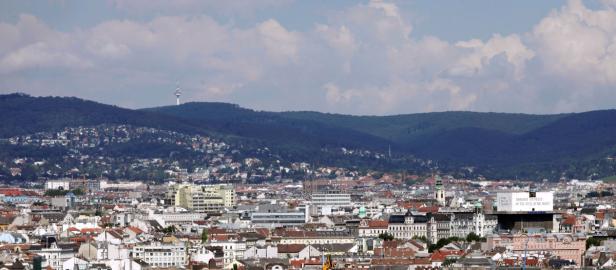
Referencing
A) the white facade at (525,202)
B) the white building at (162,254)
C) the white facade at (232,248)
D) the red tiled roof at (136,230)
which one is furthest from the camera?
the white facade at (525,202)

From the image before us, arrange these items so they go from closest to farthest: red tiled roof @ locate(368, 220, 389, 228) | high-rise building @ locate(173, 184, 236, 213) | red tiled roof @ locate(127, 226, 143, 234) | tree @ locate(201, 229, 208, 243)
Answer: tree @ locate(201, 229, 208, 243) < red tiled roof @ locate(127, 226, 143, 234) < red tiled roof @ locate(368, 220, 389, 228) < high-rise building @ locate(173, 184, 236, 213)

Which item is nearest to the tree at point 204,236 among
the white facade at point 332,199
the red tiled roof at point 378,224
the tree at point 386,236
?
the tree at point 386,236

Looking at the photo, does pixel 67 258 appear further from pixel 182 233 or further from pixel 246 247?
pixel 182 233

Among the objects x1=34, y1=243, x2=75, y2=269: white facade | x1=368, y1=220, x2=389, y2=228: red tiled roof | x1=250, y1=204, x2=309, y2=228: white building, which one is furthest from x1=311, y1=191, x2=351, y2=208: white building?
x1=34, y1=243, x2=75, y2=269: white facade

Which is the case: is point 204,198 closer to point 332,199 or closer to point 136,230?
point 332,199

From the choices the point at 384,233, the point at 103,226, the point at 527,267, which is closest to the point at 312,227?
the point at 384,233

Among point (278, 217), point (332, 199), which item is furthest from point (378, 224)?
point (332, 199)

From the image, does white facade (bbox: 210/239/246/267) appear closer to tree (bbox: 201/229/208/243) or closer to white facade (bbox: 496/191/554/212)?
tree (bbox: 201/229/208/243)

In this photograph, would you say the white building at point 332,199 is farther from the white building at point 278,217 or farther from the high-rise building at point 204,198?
the white building at point 278,217

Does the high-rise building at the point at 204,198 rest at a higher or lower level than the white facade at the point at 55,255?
higher
